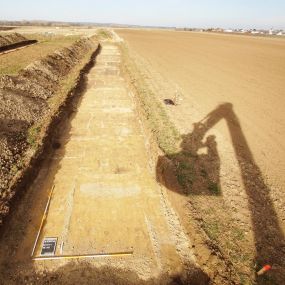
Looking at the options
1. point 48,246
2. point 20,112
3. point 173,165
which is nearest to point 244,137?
point 173,165

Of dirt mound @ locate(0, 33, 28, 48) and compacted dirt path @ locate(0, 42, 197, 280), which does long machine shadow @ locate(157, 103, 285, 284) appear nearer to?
compacted dirt path @ locate(0, 42, 197, 280)

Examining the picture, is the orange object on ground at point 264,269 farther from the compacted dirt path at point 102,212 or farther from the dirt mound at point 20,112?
the dirt mound at point 20,112

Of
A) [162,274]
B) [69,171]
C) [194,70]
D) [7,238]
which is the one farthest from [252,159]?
[194,70]

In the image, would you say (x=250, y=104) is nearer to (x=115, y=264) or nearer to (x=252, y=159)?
(x=252, y=159)

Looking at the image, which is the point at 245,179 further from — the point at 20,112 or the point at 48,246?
the point at 20,112

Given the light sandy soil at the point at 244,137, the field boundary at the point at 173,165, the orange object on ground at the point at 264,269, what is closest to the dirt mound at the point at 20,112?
the field boundary at the point at 173,165

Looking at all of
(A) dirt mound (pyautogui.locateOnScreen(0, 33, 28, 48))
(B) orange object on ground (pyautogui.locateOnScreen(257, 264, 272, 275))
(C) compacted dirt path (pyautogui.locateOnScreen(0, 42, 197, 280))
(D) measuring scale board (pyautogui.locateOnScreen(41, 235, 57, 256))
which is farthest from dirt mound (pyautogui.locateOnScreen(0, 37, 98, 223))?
(A) dirt mound (pyautogui.locateOnScreen(0, 33, 28, 48))
